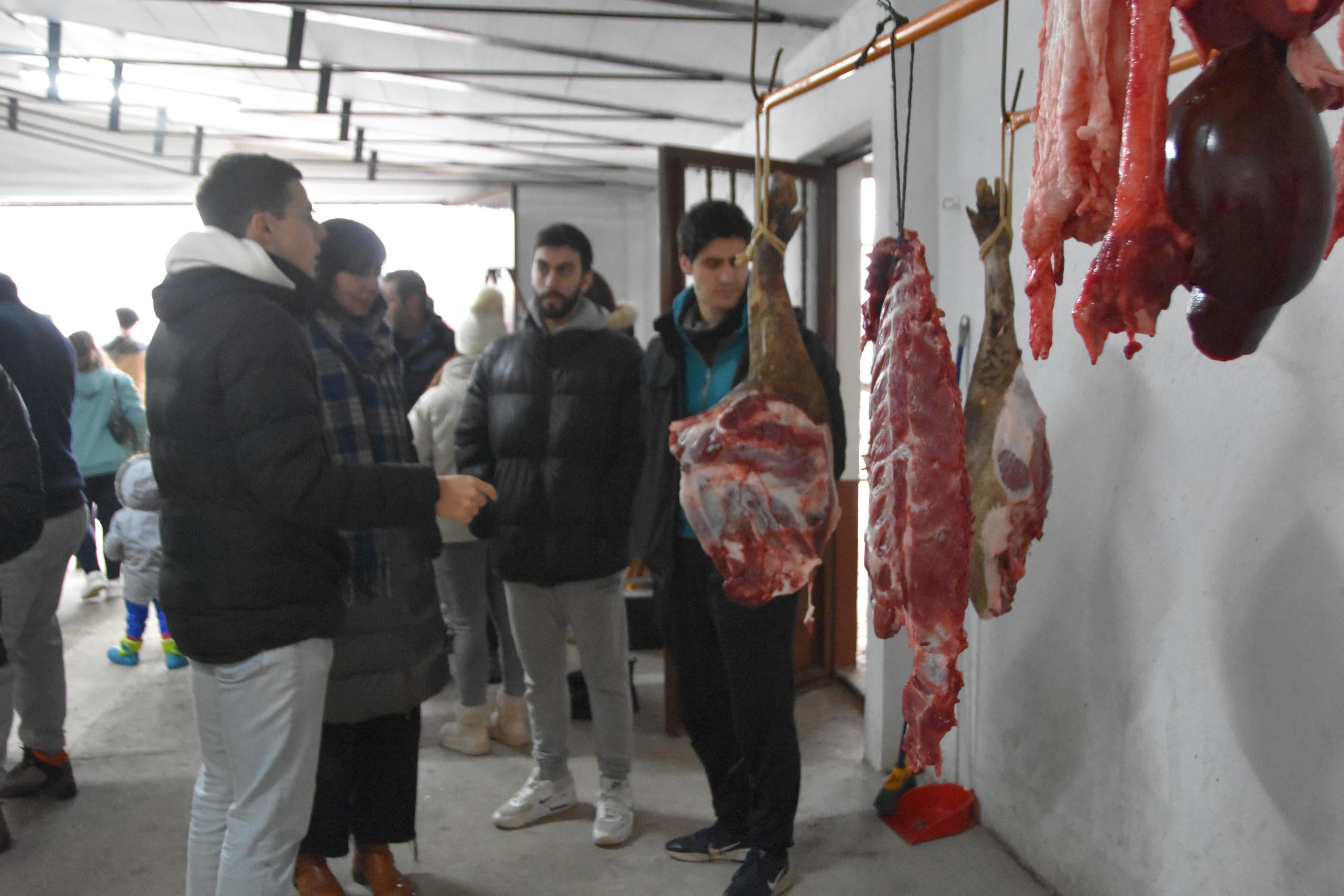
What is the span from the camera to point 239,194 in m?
1.83

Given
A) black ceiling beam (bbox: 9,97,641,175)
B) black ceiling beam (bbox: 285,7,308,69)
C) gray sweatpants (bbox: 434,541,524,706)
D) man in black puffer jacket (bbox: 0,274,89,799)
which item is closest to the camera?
man in black puffer jacket (bbox: 0,274,89,799)

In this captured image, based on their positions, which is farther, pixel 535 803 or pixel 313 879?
pixel 535 803

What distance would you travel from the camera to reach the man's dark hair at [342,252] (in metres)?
2.20

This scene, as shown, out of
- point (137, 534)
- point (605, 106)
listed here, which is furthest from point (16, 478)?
point (605, 106)

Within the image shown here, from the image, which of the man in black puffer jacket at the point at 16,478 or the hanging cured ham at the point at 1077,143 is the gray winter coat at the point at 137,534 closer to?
the man in black puffer jacket at the point at 16,478

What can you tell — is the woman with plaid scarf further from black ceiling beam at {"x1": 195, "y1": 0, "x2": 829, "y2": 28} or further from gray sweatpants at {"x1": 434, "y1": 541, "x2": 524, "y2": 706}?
black ceiling beam at {"x1": 195, "y1": 0, "x2": 829, "y2": 28}

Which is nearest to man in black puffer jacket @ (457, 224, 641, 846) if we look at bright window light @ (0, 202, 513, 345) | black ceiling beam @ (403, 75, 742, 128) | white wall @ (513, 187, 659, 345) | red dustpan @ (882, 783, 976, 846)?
red dustpan @ (882, 783, 976, 846)

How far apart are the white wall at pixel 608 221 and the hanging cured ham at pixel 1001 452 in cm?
619

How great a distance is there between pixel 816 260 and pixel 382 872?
9.28 feet

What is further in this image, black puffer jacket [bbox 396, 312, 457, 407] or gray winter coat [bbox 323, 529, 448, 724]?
black puffer jacket [bbox 396, 312, 457, 407]

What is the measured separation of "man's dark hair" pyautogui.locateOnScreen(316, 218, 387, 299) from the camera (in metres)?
2.20

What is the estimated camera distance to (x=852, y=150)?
381cm

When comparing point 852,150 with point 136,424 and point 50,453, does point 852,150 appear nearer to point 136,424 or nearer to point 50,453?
point 50,453

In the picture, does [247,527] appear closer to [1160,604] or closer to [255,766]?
[255,766]
